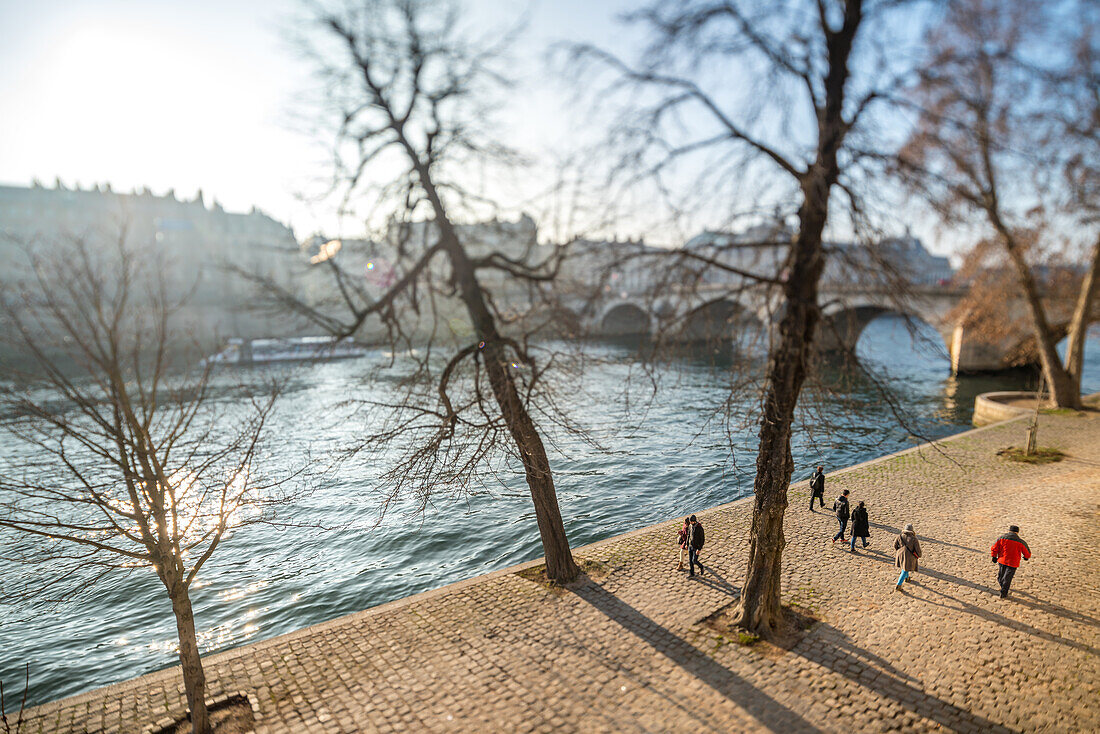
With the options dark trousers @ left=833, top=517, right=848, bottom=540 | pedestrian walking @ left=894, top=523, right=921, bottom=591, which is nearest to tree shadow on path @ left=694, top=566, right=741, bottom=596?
pedestrian walking @ left=894, top=523, right=921, bottom=591

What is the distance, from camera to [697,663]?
766cm

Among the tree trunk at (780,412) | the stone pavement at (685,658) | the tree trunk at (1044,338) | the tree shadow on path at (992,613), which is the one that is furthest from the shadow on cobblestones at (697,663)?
the tree trunk at (1044,338)

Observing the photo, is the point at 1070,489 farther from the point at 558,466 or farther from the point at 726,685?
the point at 558,466

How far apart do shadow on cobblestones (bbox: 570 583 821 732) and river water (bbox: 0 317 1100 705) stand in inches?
105

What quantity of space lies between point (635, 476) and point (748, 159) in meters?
14.4

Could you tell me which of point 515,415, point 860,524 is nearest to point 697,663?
point 515,415

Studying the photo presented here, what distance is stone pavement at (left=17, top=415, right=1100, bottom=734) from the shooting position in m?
6.76

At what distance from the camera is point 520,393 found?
9414 mm

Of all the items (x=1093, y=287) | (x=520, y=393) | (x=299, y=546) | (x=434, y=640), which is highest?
(x=1093, y=287)

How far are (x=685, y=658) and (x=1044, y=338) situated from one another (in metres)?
22.2

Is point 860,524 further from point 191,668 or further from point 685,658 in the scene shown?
point 191,668

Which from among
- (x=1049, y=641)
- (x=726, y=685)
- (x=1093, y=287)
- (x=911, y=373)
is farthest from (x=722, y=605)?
(x=911, y=373)

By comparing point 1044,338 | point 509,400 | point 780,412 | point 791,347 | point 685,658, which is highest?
point 791,347

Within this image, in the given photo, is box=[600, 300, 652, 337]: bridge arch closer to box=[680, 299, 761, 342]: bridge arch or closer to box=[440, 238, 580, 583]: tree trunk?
box=[440, 238, 580, 583]: tree trunk
